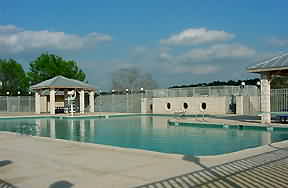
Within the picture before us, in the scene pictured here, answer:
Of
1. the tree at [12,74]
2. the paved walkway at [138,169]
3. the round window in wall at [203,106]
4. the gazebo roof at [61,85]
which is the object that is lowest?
the paved walkway at [138,169]

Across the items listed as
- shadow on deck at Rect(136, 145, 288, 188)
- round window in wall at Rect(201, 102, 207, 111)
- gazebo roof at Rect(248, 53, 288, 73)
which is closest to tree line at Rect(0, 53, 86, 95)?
round window in wall at Rect(201, 102, 207, 111)

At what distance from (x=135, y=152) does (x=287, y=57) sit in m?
10.7

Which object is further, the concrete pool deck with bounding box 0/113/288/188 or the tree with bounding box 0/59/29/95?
the tree with bounding box 0/59/29/95

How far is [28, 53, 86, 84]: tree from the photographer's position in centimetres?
4569

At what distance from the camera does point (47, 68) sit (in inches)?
1801

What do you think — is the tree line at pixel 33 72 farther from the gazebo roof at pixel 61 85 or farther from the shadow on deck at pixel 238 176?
the shadow on deck at pixel 238 176

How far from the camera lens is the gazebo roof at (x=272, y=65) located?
14.1 m

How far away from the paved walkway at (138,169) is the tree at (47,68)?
39.5 m

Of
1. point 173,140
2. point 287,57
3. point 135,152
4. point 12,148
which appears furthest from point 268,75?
point 12,148

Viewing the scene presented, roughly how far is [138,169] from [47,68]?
42.9 m

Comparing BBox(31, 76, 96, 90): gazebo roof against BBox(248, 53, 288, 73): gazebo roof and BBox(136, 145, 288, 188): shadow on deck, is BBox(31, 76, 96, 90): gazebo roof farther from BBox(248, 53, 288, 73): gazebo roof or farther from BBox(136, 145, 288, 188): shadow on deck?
BBox(136, 145, 288, 188): shadow on deck

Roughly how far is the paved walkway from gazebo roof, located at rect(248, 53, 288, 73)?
750 centimetres

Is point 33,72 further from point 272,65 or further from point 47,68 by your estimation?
point 272,65

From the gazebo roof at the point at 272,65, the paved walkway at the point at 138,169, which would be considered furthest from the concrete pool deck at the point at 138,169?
the gazebo roof at the point at 272,65
